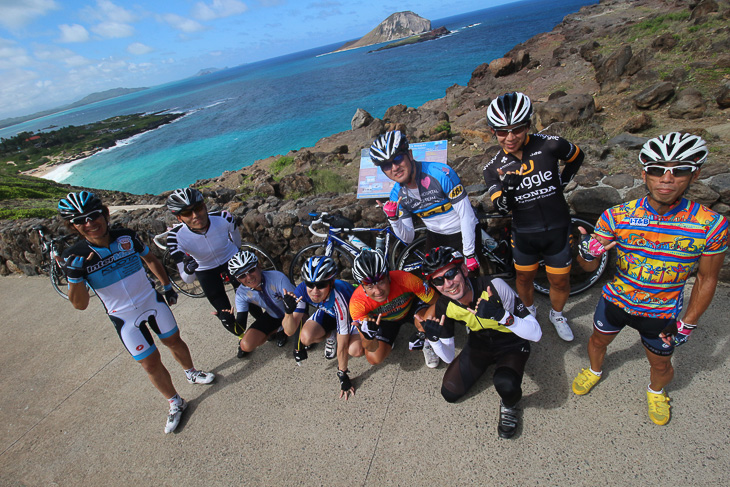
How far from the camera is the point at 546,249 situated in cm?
364

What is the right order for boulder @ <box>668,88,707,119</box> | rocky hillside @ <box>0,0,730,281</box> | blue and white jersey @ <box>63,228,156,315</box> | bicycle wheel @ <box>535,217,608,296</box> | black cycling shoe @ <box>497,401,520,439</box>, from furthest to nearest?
boulder @ <box>668,88,707,119</box>
rocky hillside @ <box>0,0,730,281</box>
bicycle wheel @ <box>535,217,608,296</box>
blue and white jersey @ <box>63,228,156,315</box>
black cycling shoe @ <box>497,401,520,439</box>

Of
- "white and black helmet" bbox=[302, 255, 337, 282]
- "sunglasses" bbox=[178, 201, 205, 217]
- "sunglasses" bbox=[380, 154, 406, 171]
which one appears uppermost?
"sunglasses" bbox=[380, 154, 406, 171]

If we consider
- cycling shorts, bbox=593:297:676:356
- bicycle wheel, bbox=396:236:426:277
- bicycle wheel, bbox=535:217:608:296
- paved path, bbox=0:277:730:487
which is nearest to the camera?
cycling shorts, bbox=593:297:676:356

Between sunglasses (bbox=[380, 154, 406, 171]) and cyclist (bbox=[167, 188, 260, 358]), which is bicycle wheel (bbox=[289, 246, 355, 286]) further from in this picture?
sunglasses (bbox=[380, 154, 406, 171])

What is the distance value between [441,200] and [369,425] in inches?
98.4

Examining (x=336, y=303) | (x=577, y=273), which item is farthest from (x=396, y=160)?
(x=577, y=273)

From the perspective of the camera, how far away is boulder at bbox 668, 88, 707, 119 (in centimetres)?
900

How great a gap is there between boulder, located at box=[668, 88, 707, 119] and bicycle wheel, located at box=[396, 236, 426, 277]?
30.4 feet

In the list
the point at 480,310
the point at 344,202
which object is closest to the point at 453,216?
the point at 480,310

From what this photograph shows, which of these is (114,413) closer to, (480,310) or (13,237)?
(480,310)

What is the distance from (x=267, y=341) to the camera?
503 cm

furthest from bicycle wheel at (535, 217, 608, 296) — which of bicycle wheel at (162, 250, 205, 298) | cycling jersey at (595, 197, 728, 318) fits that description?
bicycle wheel at (162, 250, 205, 298)

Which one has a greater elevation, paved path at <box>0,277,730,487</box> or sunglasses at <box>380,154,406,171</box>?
sunglasses at <box>380,154,406,171</box>

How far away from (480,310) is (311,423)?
220 cm
